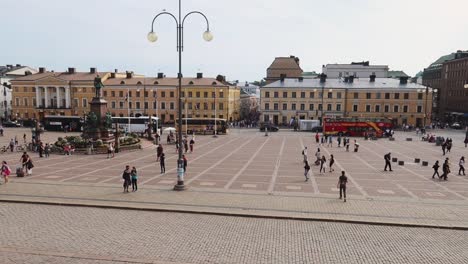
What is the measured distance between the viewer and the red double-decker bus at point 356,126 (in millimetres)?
63250

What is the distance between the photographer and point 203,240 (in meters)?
14.3

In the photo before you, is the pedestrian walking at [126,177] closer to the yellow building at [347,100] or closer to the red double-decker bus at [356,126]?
the red double-decker bus at [356,126]

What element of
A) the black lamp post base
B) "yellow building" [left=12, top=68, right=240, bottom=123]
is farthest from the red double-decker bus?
the black lamp post base

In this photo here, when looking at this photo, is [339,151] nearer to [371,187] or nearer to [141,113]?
[371,187]

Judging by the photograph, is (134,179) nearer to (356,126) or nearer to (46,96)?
(356,126)

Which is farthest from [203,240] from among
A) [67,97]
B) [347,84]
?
[67,97]

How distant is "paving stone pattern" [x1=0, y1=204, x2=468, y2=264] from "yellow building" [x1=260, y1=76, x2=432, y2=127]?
226ft

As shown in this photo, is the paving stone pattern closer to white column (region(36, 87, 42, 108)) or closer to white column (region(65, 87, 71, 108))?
white column (region(65, 87, 71, 108))

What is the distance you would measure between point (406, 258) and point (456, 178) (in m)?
17.9

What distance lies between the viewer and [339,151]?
43.2 m

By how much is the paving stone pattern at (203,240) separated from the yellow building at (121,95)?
68.8 m

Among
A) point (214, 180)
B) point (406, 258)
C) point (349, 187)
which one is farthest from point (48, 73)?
point (406, 258)

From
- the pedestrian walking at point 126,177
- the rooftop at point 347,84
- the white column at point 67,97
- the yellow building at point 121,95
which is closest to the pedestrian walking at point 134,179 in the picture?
the pedestrian walking at point 126,177

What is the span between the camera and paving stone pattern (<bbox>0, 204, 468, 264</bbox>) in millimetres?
12734
